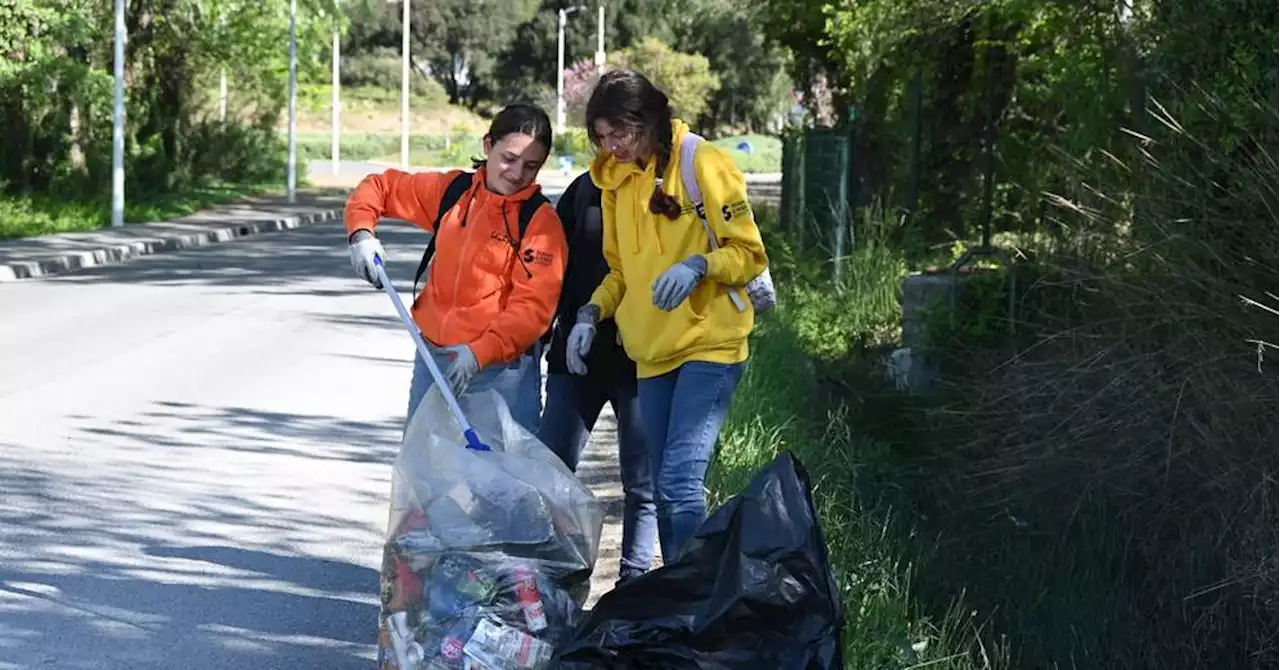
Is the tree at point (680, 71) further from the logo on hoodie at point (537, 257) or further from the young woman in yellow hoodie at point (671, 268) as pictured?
the young woman in yellow hoodie at point (671, 268)

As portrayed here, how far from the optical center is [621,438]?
18.4 ft

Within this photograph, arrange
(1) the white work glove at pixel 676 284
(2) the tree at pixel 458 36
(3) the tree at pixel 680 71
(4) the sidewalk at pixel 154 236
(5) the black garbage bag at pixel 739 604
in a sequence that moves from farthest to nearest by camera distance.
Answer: (2) the tree at pixel 458 36 < (3) the tree at pixel 680 71 < (4) the sidewalk at pixel 154 236 < (1) the white work glove at pixel 676 284 < (5) the black garbage bag at pixel 739 604

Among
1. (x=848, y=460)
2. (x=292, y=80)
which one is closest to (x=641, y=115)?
(x=848, y=460)

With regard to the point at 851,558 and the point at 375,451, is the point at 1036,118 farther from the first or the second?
the point at 851,558

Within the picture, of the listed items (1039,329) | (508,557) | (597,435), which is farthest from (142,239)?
(508,557)

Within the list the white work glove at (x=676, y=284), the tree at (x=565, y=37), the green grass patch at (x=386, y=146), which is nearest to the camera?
the white work glove at (x=676, y=284)

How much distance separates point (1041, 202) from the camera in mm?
10859

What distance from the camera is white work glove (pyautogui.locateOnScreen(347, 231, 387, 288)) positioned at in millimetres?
5109

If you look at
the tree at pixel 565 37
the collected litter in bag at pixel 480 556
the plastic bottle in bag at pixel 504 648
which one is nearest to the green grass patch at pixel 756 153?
the tree at pixel 565 37

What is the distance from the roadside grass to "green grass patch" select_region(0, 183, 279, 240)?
14.3 meters

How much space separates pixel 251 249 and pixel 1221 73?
18.2m

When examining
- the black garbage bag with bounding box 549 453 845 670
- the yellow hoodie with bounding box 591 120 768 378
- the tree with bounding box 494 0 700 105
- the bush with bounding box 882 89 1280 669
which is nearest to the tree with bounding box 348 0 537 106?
the tree with bounding box 494 0 700 105

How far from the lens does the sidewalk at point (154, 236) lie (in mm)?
20312

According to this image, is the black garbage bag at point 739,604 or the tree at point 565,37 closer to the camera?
the black garbage bag at point 739,604
